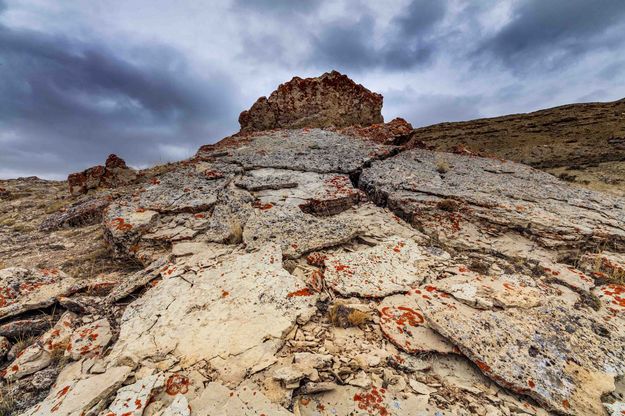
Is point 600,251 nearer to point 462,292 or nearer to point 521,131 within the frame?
point 462,292

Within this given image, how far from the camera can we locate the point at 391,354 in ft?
8.43

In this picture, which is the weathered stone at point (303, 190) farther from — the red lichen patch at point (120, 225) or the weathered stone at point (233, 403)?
the weathered stone at point (233, 403)

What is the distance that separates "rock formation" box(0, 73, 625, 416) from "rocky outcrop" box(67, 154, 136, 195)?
2.43 m

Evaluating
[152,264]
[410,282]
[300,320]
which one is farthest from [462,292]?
[152,264]

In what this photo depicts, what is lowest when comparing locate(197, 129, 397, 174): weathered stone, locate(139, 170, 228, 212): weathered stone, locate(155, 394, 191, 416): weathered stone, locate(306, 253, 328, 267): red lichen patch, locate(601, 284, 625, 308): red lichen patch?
locate(601, 284, 625, 308): red lichen patch

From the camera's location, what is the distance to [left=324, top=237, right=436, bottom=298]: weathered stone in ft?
11.0

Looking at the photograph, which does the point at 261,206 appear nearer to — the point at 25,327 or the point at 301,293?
the point at 301,293

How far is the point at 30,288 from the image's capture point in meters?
3.75

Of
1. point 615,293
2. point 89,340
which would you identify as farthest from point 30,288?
point 615,293

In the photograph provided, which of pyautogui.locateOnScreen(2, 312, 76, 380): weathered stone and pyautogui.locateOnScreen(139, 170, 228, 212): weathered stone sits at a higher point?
pyautogui.locateOnScreen(139, 170, 228, 212): weathered stone

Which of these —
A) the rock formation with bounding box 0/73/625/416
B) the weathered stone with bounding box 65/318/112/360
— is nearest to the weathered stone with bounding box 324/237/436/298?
the rock formation with bounding box 0/73/625/416

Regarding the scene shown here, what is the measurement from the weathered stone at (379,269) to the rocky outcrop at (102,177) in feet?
26.8

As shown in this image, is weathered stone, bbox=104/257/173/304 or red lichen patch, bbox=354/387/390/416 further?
weathered stone, bbox=104/257/173/304

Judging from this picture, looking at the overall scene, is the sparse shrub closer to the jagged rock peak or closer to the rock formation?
the rock formation
